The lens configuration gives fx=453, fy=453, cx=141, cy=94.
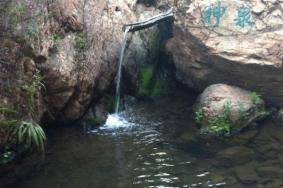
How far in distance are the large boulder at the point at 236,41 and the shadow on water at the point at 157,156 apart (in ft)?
3.59

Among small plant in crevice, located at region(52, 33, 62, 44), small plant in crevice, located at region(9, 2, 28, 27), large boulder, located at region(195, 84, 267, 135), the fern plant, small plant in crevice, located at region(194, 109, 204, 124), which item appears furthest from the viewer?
small plant in crevice, located at region(194, 109, 204, 124)

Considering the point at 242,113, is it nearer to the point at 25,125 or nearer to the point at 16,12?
the point at 25,125

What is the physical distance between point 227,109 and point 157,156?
226cm

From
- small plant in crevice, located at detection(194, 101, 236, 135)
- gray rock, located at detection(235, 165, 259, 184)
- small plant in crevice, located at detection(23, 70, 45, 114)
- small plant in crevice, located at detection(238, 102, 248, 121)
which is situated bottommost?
gray rock, located at detection(235, 165, 259, 184)

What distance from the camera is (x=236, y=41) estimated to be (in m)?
10.4

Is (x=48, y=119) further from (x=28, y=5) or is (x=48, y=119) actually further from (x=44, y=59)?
(x=28, y=5)

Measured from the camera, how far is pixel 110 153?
9031 millimetres

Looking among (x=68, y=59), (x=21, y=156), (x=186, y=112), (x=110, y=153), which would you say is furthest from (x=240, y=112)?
(x=21, y=156)

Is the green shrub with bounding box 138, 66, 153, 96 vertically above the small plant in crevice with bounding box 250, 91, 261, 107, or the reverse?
the green shrub with bounding box 138, 66, 153, 96

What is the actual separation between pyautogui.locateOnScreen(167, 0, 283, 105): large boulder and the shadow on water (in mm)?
1093

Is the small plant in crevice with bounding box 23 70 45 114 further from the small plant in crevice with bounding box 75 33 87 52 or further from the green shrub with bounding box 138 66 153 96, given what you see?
the green shrub with bounding box 138 66 153 96

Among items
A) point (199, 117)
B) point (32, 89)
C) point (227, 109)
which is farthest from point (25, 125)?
point (227, 109)

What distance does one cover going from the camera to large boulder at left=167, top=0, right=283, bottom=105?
400 inches

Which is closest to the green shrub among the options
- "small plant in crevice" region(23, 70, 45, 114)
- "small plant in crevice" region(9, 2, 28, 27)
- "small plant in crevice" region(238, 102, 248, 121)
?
"small plant in crevice" region(238, 102, 248, 121)
